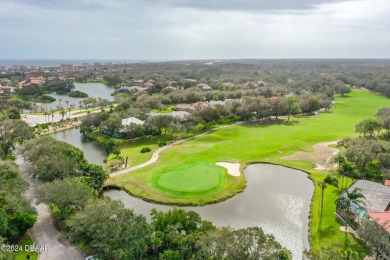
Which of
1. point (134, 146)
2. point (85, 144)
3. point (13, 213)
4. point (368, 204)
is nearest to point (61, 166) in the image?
point (13, 213)

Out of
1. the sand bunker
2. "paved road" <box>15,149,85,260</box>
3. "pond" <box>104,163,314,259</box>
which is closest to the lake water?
"pond" <box>104,163,314,259</box>

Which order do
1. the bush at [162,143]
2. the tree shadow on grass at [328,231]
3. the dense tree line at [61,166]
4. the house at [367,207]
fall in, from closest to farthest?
1. the tree shadow on grass at [328,231]
2. the house at [367,207]
3. the dense tree line at [61,166]
4. the bush at [162,143]

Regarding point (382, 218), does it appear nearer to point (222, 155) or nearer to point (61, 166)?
point (222, 155)

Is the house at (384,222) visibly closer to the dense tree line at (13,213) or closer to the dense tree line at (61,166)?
the dense tree line at (61,166)

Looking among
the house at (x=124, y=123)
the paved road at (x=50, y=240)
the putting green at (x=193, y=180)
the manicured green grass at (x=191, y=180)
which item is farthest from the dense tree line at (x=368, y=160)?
the house at (x=124, y=123)

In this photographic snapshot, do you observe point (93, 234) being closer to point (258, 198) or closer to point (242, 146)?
point (258, 198)

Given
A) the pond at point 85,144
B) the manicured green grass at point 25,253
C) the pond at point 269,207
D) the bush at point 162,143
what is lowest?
the pond at point 269,207

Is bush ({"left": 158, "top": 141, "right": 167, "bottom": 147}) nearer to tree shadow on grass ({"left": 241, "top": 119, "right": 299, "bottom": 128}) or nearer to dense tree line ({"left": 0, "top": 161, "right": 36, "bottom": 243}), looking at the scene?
tree shadow on grass ({"left": 241, "top": 119, "right": 299, "bottom": 128})
